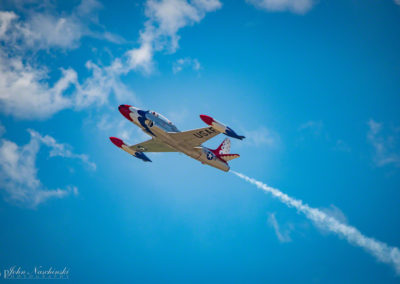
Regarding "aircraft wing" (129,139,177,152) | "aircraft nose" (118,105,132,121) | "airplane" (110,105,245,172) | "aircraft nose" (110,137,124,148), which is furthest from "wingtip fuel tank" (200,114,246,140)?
"aircraft nose" (110,137,124,148)

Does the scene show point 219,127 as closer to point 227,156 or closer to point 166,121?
point 166,121

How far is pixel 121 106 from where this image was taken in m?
46.2

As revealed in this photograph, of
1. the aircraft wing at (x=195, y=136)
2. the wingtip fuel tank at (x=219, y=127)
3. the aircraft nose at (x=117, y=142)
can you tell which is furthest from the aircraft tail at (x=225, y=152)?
the aircraft nose at (x=117, y=142)

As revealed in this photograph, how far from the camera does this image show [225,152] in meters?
52.6

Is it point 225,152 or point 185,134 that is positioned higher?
point 225,152

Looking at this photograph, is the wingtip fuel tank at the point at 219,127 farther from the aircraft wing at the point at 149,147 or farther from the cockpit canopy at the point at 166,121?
the aircraft wing at the point at 149,147

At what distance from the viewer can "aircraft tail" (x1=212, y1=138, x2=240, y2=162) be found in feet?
164

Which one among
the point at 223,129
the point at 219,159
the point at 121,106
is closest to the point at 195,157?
the point at 219,159

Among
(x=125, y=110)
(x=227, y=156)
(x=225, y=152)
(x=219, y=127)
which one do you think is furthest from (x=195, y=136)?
(x=125, y=110)

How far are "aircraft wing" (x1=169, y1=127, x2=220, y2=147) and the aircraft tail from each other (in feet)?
18.6

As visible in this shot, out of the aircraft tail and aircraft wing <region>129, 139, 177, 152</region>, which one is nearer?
the aircraft tail

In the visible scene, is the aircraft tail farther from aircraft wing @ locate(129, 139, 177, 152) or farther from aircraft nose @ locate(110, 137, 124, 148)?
aircraft nose @ locate(110, 137, 124, 148)

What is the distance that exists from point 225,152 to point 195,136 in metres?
9.50

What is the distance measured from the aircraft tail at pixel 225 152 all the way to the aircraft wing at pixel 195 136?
567 centimetres
